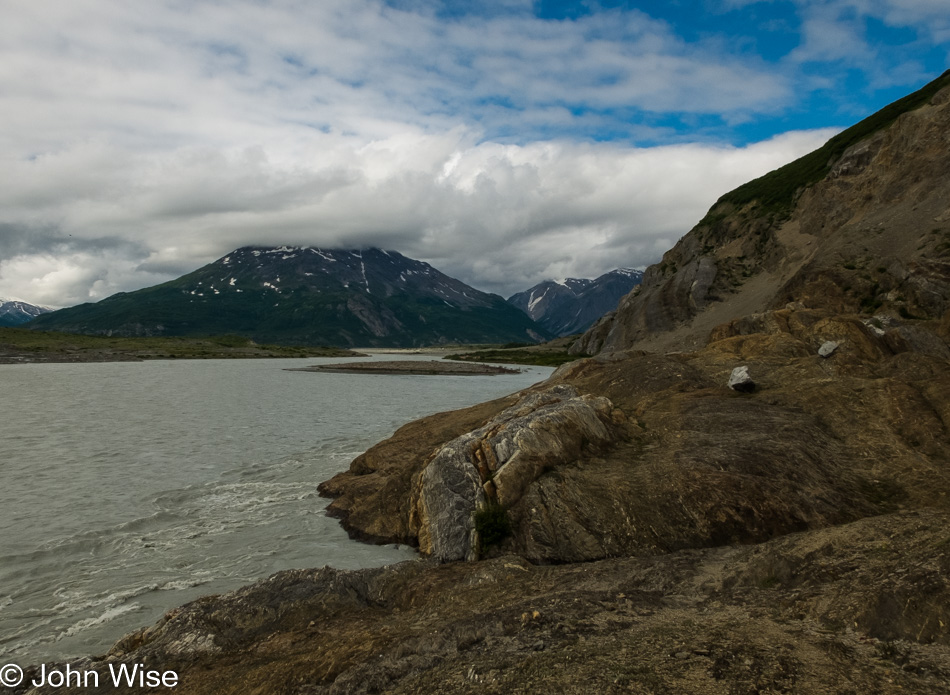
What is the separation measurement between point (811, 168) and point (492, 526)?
126367mm

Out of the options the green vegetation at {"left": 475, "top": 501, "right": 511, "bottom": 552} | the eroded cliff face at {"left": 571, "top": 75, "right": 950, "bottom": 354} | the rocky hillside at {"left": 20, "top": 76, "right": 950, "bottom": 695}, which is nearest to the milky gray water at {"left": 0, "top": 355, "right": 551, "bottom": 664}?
the rocky hillside at {"left": 20, "top": 76, "right": 950, "bottom": 695}

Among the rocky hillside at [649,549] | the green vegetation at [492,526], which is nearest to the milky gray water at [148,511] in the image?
the rocky hillside at [649,549]

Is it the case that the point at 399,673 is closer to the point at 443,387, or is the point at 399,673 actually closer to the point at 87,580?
the point at 87,580

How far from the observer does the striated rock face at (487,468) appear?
17.2 meters

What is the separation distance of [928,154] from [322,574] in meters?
92.3

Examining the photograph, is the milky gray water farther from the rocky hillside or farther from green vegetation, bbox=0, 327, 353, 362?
green vegetation, bbox=0, 327, 353, 362

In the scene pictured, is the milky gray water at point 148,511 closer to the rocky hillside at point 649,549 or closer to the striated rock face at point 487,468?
the striated rock face at point 487,468

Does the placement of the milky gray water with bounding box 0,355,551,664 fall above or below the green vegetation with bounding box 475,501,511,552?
below

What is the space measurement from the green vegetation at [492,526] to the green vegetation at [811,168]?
108m

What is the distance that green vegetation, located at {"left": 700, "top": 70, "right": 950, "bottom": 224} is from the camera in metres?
96.6

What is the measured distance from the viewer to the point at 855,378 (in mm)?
22828

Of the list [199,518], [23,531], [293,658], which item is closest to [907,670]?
[293,658]

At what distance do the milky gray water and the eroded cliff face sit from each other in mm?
55343

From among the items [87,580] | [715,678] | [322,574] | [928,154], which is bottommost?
[87,580]
